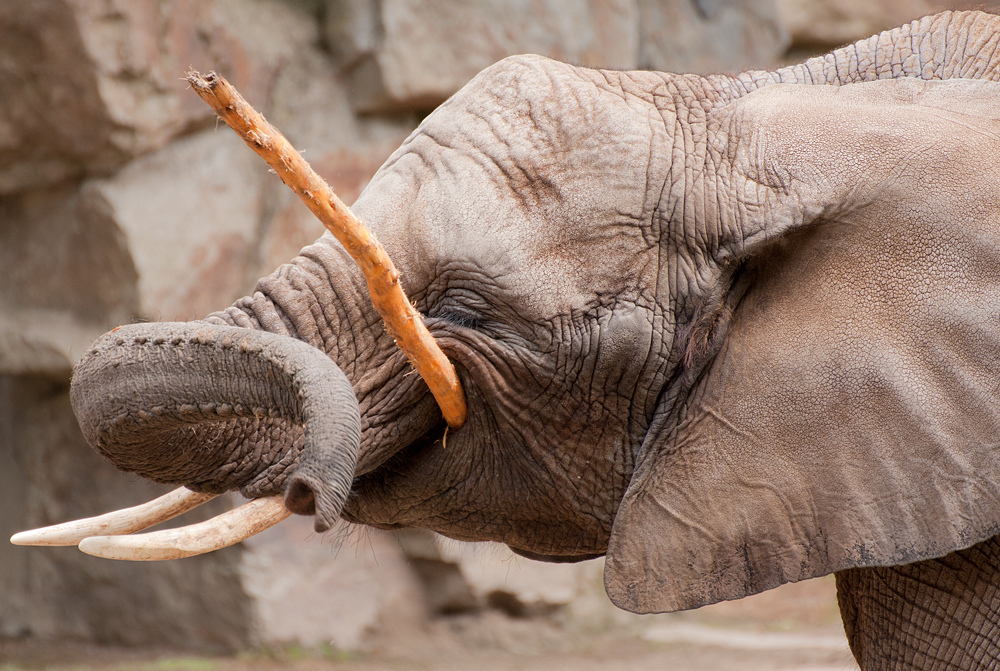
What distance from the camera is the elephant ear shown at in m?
1.69

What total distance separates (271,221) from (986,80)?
359cm

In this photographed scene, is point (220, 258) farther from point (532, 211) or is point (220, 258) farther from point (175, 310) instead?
point (532, 211)

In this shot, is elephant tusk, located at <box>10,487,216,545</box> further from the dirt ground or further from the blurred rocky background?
the dirt ground

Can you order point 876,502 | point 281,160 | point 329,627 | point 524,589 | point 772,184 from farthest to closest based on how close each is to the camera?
point 524,589
point 329,627
point 772,184
point 876,502
point 281,160

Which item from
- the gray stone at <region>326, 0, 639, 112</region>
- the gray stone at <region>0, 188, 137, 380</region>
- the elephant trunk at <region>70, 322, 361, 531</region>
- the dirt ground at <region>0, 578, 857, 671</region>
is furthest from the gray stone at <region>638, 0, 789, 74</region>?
the elephant trunk at <region>70, 322, 361, 531</region>

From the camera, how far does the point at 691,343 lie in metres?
1.87

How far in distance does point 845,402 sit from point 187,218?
12.0ft

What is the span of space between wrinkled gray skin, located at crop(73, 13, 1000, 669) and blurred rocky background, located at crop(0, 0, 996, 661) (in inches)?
106

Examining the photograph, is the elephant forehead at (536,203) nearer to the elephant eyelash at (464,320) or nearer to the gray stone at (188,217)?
the elephant eyelash at (464,320)

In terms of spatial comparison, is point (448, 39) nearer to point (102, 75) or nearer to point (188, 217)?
point (188, 217)

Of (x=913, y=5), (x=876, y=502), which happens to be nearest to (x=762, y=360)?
(x=876, y=502)

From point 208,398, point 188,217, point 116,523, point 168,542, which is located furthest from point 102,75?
point 168,542

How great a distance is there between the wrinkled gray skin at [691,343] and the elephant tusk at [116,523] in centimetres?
12

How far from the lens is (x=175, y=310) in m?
4.74
